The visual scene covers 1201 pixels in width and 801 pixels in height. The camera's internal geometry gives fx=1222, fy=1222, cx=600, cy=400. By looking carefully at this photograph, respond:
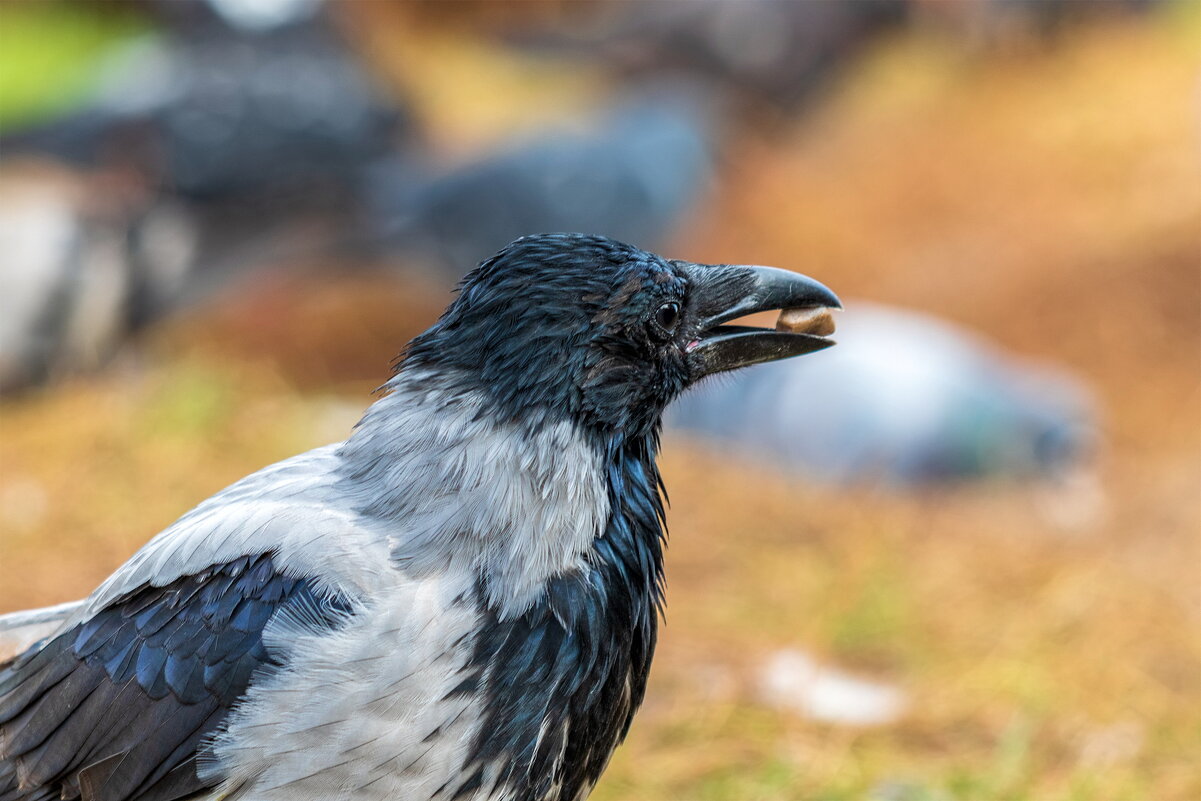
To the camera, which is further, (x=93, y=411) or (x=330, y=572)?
(x=93, y=411)

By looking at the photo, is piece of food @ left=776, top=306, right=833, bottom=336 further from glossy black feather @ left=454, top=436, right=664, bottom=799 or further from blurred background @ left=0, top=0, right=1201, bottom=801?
blurred background @ left=0, top=0, right=1201, bottom=801

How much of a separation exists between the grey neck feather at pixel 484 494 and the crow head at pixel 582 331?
51 mm

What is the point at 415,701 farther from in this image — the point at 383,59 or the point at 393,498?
the point at 383,59

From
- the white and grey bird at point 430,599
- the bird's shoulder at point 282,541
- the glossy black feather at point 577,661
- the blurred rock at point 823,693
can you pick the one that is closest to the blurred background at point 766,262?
the blurred rock at point 823,693

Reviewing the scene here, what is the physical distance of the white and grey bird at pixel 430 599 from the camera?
2131mm

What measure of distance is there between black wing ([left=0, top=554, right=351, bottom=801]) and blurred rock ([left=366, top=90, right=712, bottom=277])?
19.7 ft

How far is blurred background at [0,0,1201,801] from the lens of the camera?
4121mm

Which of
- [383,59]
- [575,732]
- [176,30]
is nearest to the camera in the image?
[575,732]

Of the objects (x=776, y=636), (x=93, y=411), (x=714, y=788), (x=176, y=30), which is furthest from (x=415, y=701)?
(x=176, y=30)

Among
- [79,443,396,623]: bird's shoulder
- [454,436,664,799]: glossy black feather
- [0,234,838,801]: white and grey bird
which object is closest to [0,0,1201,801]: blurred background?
[454,436,664,799]: glossy black feather

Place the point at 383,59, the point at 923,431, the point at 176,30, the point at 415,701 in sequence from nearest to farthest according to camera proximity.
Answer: the point at 415,701
the point at 923,431
the point at 176,30
the point at 383,59

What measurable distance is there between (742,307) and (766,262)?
781 centimetres

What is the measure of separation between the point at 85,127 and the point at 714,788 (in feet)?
22.9

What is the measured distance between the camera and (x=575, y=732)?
2.24 m
